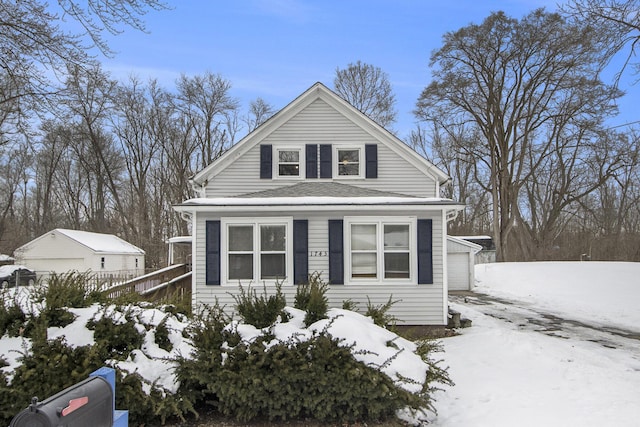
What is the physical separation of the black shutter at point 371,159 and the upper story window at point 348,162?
0.20 m

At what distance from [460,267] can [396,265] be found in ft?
39.2

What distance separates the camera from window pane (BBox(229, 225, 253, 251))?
405 inches

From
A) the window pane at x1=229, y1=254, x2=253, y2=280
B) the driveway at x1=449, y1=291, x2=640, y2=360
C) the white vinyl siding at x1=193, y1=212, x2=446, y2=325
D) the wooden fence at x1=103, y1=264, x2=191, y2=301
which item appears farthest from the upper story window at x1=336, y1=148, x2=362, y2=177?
the driveway at x1=449, y1=291, x2=640, y2=360

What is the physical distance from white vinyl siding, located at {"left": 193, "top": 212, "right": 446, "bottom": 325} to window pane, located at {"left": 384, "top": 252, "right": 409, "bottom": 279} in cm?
23

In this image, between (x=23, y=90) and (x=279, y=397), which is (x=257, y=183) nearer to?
(x=23, y=90)

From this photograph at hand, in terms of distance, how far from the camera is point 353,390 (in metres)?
4.65

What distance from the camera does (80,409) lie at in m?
2.17

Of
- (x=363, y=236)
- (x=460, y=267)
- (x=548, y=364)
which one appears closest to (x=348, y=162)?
(x=363, y=236)

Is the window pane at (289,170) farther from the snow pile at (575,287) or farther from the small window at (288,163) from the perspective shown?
the snow pile at (575,287)

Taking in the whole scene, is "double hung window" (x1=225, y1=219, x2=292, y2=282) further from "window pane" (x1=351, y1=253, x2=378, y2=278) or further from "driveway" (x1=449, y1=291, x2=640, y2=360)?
"driveway" (x1=449, y1=291, x2=640, y2=360)

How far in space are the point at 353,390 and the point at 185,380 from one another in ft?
6.10

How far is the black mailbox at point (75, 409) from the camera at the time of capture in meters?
1.93

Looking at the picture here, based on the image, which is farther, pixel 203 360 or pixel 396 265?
pixel 396 265

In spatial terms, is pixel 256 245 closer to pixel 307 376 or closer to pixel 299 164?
pixel 299 164
